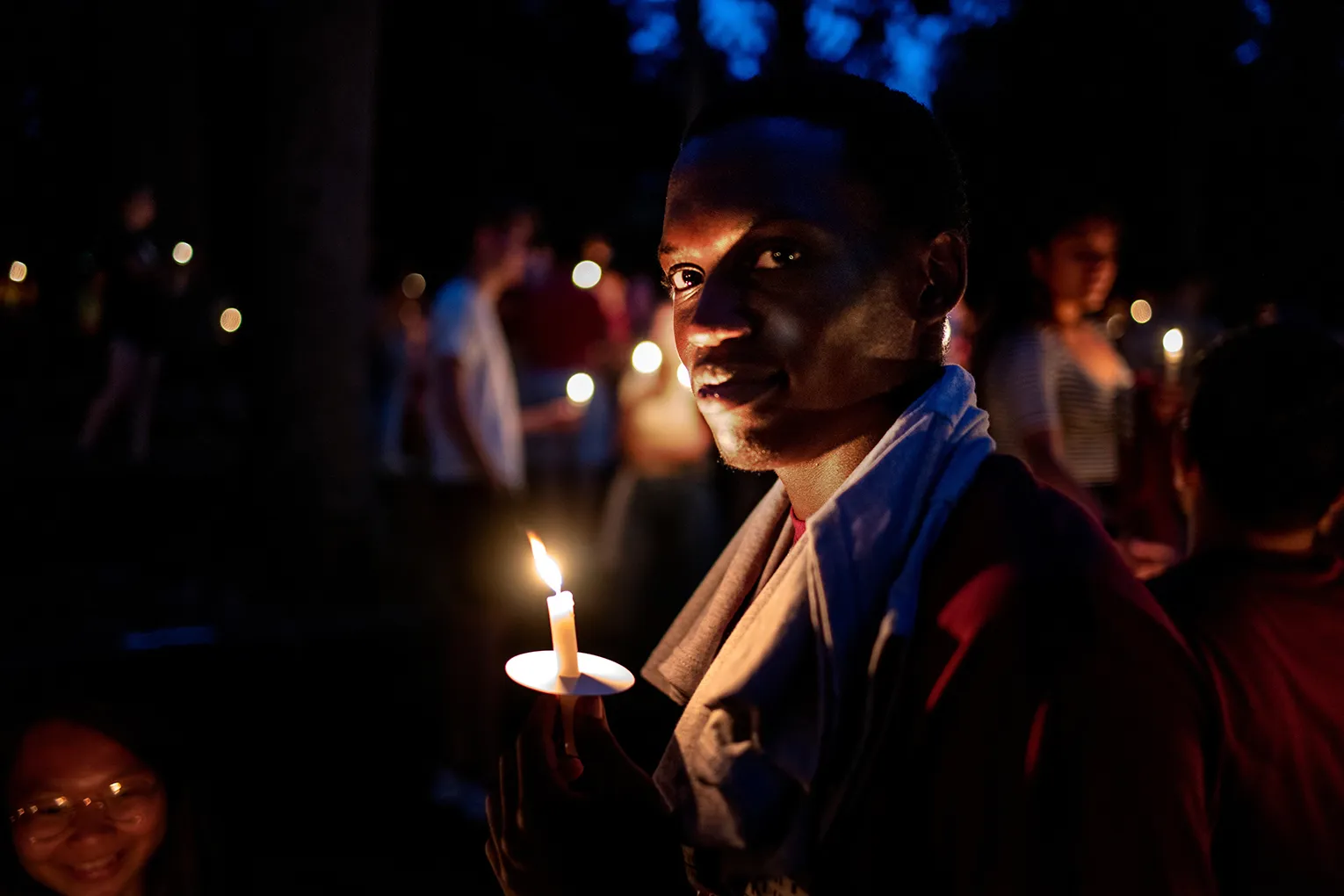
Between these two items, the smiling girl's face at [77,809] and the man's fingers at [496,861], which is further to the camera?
the smiling girl's face at [77,809]

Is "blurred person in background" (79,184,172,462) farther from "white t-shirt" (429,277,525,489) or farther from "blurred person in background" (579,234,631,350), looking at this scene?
"white t-shirt" (429,277,525,489)

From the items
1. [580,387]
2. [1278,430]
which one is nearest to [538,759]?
[1278,430]

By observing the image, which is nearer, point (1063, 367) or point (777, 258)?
point (777, 258)

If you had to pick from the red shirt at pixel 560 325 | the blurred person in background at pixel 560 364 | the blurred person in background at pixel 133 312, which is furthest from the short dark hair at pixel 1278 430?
the blurred person in background at pixel 133 312

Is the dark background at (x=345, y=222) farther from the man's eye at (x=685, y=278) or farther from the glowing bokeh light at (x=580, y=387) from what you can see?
the glowing bokeh light at (x=580, y=387)

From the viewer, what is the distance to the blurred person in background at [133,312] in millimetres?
11430

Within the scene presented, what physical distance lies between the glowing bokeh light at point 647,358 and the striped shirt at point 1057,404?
2.81m

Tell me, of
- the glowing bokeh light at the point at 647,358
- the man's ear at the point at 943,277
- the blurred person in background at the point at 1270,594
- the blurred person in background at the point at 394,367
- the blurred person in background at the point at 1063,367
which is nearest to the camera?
the man's ear at the point at 943,277

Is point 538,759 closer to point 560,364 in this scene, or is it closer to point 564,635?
point 564,635

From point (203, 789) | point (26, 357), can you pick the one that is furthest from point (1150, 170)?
point (203, 789)

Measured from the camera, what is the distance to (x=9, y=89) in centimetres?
1582

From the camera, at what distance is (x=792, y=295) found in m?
1.65

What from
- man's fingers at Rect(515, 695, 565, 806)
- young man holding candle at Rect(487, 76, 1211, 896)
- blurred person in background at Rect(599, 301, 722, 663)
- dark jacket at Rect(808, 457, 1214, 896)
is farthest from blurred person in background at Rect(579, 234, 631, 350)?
dark jacket at Rect(808, 457, 1214, 896)

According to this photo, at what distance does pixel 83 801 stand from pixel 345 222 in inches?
271
